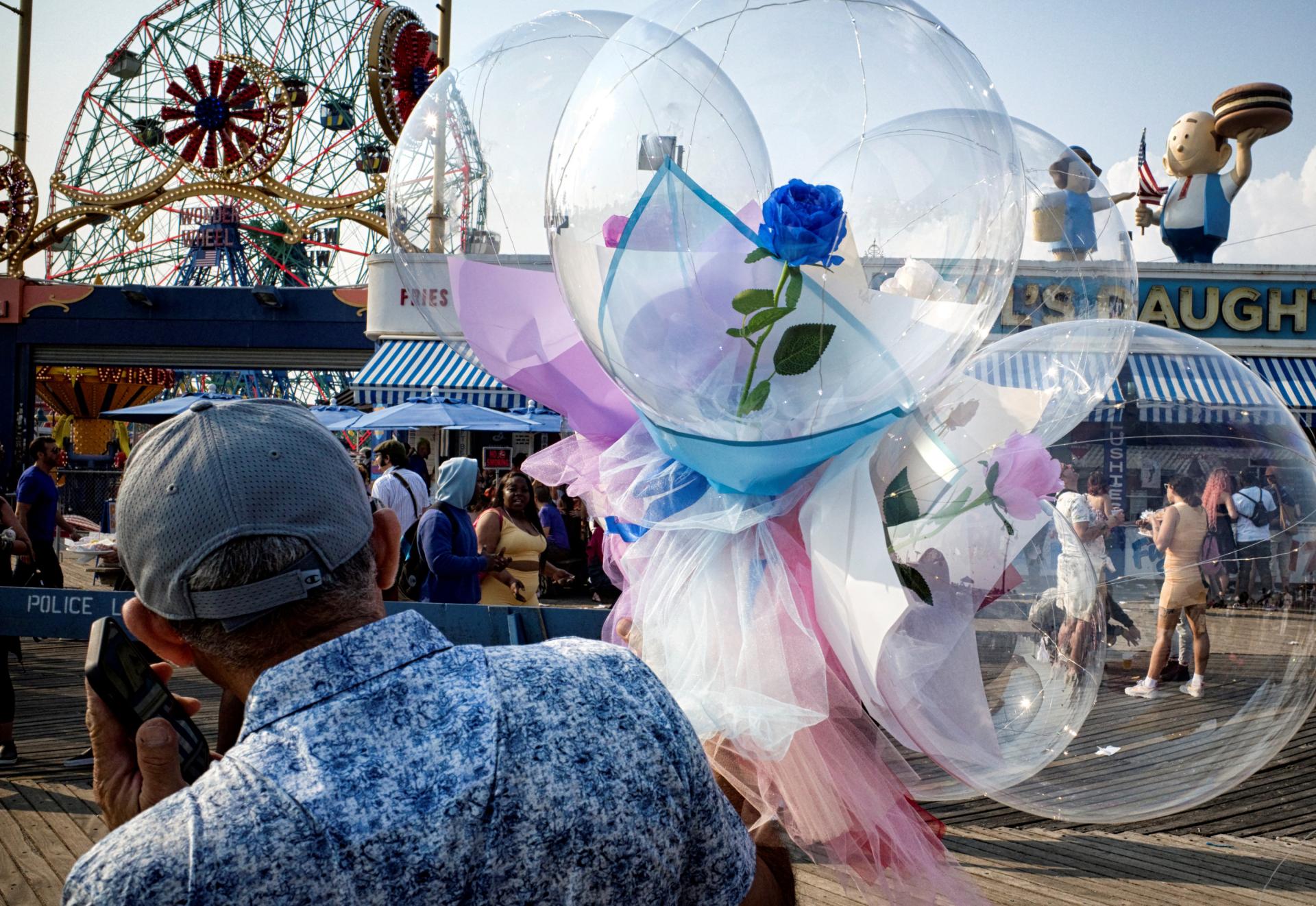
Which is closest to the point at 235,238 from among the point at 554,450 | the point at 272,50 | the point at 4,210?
the point at 272,50

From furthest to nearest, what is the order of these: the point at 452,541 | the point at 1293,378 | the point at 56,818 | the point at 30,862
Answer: the point at 1293,378 < the point at 452,541 < the point at 56,818 < the point at 30,862

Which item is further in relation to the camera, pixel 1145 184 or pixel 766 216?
pixel 1145 184

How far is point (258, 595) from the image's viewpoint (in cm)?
93

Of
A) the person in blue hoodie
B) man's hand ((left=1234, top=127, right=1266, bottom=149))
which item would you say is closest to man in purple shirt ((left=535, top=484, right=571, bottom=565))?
the person in blue hoodie

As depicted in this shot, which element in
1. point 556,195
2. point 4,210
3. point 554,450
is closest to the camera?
point 556,195

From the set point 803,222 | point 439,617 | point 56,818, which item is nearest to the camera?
point 803,222

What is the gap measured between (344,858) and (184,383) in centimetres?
3848

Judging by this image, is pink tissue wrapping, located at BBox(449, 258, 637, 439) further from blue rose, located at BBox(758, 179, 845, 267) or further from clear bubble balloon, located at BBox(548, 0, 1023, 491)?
blue rose, located at BBox(758, 179, 845, 267)

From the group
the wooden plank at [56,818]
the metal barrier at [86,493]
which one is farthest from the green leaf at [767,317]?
the metal barrier at [86,493]

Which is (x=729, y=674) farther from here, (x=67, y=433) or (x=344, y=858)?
(x=67, y=433)

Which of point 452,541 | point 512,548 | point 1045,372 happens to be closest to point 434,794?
point 1045,372

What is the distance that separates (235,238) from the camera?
3166cm

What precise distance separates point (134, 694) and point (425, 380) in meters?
12.9

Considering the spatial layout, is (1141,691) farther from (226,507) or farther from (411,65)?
(411,65)
